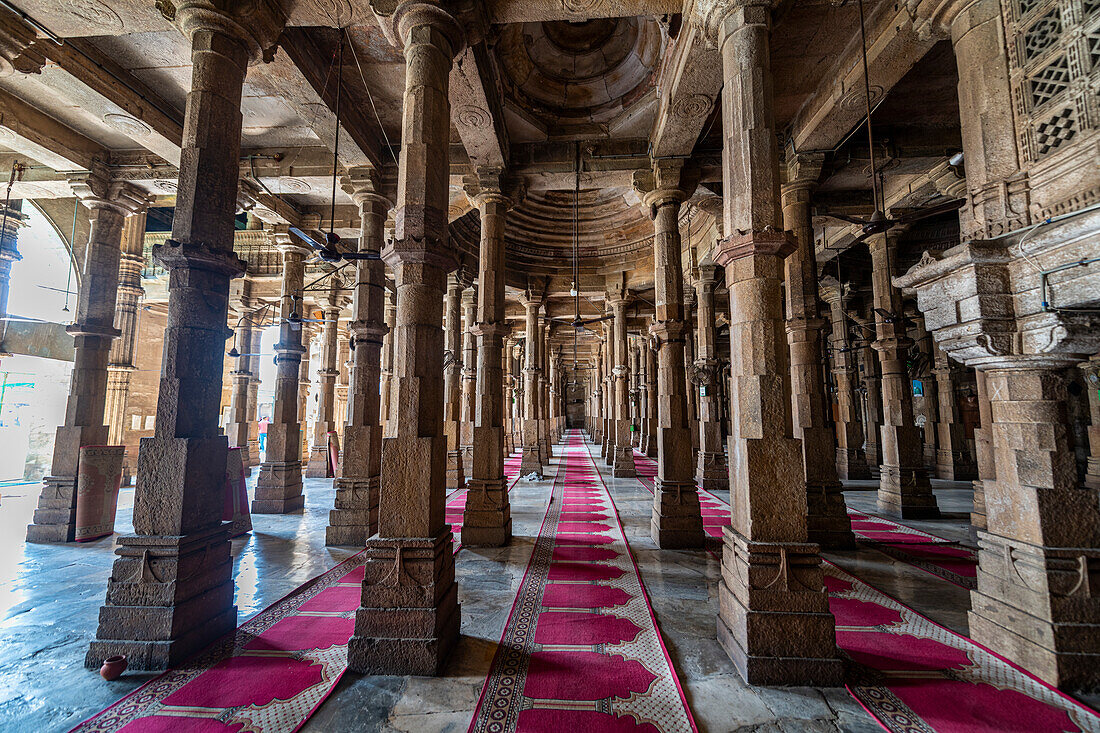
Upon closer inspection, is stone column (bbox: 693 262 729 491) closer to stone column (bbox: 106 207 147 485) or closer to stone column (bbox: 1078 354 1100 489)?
stone column (bbox: 1078 354 1100 489)

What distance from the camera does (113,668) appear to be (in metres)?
3.25

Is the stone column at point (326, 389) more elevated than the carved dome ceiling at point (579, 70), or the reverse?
the carved dome ceiling at point (579, 70)

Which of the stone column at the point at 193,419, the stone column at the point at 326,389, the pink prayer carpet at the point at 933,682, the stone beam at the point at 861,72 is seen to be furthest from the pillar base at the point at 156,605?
the stone column at the point at 326,389

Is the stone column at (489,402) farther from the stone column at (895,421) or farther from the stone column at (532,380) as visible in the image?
the stone column at (895,421)

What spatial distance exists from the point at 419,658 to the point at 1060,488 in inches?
201

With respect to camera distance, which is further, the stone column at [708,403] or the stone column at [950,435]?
the stone column at [950,435]

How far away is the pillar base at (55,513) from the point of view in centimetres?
683

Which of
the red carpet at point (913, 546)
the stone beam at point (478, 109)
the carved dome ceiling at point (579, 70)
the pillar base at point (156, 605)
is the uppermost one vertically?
the carved dome ceiling at point (579, 70)

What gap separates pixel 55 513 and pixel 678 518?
31.6 ft

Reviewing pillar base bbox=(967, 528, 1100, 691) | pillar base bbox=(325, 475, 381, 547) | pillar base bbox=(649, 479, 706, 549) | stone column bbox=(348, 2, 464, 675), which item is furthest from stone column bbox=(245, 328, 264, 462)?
pillar base bbox=(967, 528, 1100, 691)

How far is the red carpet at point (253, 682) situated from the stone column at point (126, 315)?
710cm

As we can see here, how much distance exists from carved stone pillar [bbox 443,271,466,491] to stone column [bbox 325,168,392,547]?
4.36 metres

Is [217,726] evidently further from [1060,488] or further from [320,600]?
[1060,488]

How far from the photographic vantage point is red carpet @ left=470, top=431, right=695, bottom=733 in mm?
2812
